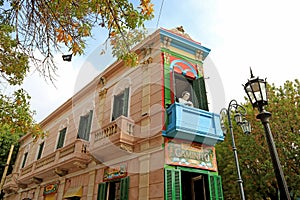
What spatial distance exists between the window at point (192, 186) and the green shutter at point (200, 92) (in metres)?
2.52

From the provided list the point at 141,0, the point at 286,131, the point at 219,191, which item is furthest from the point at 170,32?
the point at 286,131

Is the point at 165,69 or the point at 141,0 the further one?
the point at 165,69

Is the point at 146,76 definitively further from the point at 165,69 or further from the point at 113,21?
the point at 113,21

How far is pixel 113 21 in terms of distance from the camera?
172 inches

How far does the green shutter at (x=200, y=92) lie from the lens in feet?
28.6

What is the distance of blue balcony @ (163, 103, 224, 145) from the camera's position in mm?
7242

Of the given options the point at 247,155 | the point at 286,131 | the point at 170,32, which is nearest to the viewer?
the point at 170,32

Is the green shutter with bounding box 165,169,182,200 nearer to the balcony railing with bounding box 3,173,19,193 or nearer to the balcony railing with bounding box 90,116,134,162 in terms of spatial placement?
the balcony railing with bounding box 90,116,134,162

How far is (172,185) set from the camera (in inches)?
260

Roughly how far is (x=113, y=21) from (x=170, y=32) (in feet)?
17.0

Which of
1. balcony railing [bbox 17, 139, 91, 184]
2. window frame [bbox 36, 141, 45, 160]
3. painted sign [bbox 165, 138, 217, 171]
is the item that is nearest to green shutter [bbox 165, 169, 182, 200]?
painted sign [bbox 165, 138, 217, 171]

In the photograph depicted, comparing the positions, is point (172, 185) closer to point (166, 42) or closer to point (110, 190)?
point (110, 190)

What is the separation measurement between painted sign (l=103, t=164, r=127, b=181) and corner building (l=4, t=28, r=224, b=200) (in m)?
0.02

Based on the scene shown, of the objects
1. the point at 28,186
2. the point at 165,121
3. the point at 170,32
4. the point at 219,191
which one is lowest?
the point at 219,191
